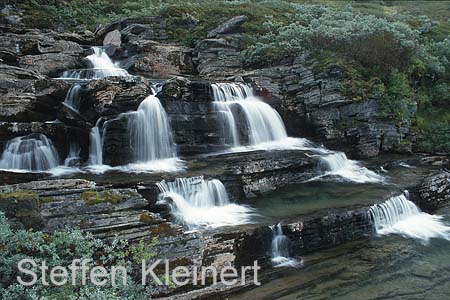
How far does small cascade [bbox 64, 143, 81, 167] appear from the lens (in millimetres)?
13562

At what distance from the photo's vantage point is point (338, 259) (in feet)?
31.6

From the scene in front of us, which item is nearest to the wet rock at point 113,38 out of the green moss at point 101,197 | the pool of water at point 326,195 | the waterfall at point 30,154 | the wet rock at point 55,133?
the wet rock at point 55,133

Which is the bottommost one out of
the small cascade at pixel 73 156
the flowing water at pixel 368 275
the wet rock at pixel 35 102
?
the flowing water at pixel 368 275

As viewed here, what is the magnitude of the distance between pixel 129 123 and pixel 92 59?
9.29m

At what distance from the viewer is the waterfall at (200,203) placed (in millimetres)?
10227

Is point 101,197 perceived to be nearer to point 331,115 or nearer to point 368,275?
point 368,275

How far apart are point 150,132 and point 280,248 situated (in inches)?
279

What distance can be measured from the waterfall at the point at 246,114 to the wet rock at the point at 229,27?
9.07 meters

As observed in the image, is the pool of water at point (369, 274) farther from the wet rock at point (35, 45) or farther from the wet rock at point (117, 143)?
the wet rock at point (35, 45)

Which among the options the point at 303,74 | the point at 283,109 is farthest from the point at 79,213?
the point at 303,74

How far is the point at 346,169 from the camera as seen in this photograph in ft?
49.7

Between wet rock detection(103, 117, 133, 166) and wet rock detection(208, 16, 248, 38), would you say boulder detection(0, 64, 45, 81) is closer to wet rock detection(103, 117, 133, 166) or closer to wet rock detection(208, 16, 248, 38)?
wet rock detection(103, 117, 133, 166)

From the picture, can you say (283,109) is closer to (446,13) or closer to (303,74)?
(303,74)

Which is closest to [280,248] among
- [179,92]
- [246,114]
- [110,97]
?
[246,114]
